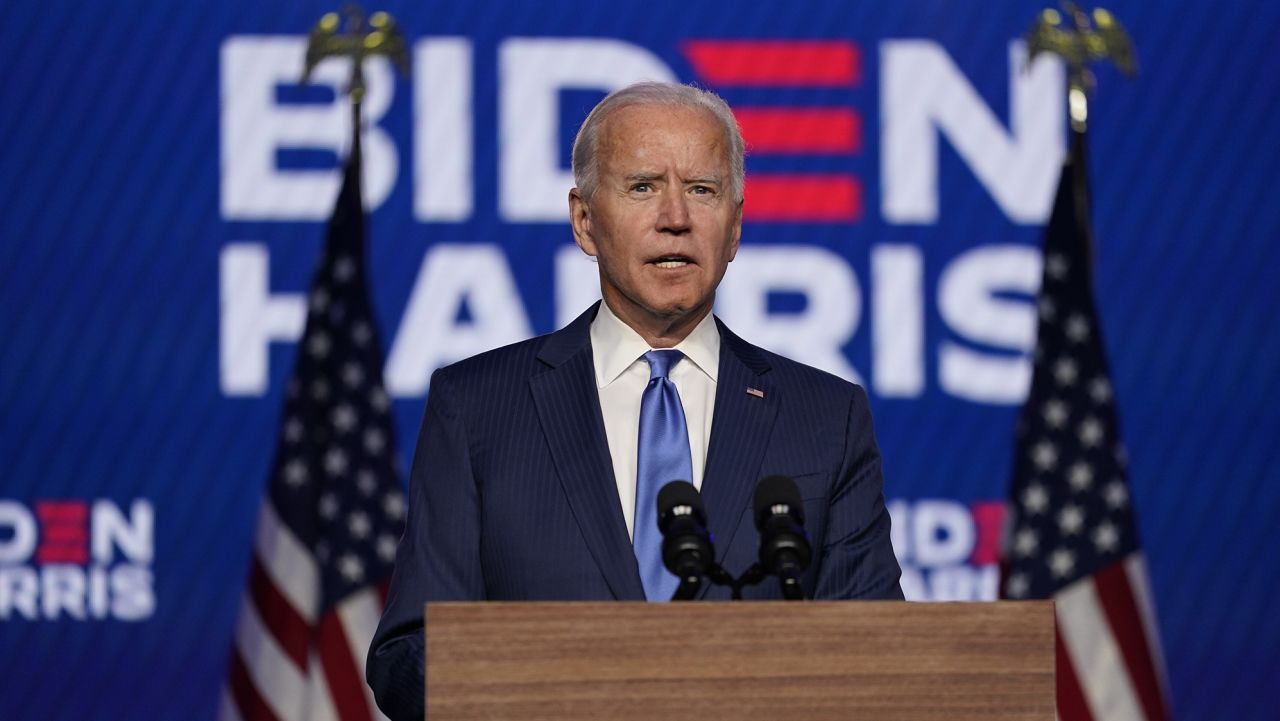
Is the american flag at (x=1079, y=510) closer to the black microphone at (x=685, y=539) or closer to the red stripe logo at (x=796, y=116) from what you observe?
the red stripe logo at (x=796, y=116)

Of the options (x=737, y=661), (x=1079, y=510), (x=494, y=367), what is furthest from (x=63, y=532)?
(x=737, y=661)

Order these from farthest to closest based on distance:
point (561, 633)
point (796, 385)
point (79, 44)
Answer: point (79, 44) → point (796, 385) → point (561, 633)

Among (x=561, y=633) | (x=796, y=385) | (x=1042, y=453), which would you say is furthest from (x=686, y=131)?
(x=1042, y=453)

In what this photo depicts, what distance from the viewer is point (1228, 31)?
491cm

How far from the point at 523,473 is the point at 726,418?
24 centimetres

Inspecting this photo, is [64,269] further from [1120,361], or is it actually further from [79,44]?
[1120,361]

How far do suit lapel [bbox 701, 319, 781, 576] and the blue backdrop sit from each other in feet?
8.83

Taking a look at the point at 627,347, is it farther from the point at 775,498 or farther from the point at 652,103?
the point at 775,498

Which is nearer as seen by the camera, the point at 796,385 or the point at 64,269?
the point at 796,385

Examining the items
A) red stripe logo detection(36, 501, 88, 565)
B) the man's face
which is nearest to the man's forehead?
the man's face

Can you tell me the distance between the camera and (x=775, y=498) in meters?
1.57

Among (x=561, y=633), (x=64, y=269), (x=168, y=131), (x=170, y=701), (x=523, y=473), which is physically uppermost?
(x=168, y=131)

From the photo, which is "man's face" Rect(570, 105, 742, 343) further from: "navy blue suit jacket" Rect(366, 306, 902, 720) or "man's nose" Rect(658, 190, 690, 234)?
"navy blue suit jacket" Rect(366, 306, 902, 720)

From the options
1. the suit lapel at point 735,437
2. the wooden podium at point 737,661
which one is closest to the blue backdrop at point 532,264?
the suit lapel at point 735,437
